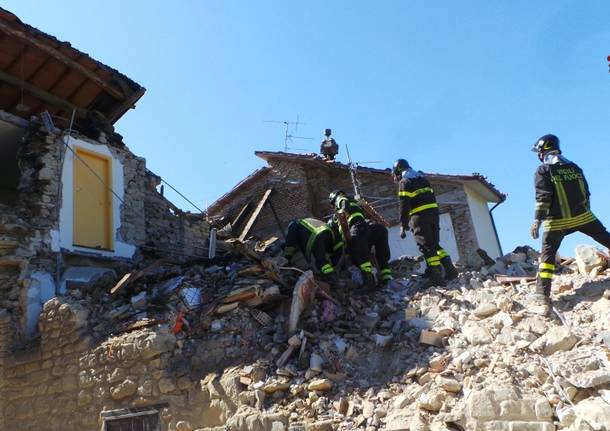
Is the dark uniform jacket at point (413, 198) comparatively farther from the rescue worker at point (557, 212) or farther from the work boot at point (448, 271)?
the rescue worker at point (557, 212)

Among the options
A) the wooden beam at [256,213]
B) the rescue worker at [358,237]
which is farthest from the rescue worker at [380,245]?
the wooden beam at [256,213]

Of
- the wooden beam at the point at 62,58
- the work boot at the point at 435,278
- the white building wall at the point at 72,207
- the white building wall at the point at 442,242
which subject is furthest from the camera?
the white building wall at the point at 442,242

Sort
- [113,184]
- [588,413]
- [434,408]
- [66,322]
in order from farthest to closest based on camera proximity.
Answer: [113,184] < [66,322] < [434,408] < [588,413]

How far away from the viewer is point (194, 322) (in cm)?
599

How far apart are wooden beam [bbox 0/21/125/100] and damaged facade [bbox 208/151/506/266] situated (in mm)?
6937

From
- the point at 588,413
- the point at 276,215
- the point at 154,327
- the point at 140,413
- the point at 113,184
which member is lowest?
the point at 588,413

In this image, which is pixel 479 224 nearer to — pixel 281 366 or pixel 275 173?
pixel 275 173

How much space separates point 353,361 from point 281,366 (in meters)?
0.73

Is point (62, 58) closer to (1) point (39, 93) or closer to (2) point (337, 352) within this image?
(1) point (39, 93)

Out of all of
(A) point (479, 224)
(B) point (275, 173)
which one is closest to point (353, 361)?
(A) point (479, 224)

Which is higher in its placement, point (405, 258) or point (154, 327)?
point (405, 258)

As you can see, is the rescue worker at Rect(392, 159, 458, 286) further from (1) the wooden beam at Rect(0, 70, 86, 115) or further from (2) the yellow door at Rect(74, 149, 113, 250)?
(1) the wooden beam at Rect(0, 70, 86, 115)

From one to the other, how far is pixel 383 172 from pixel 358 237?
8156 millimetres

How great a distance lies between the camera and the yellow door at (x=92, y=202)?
845 centimetres
